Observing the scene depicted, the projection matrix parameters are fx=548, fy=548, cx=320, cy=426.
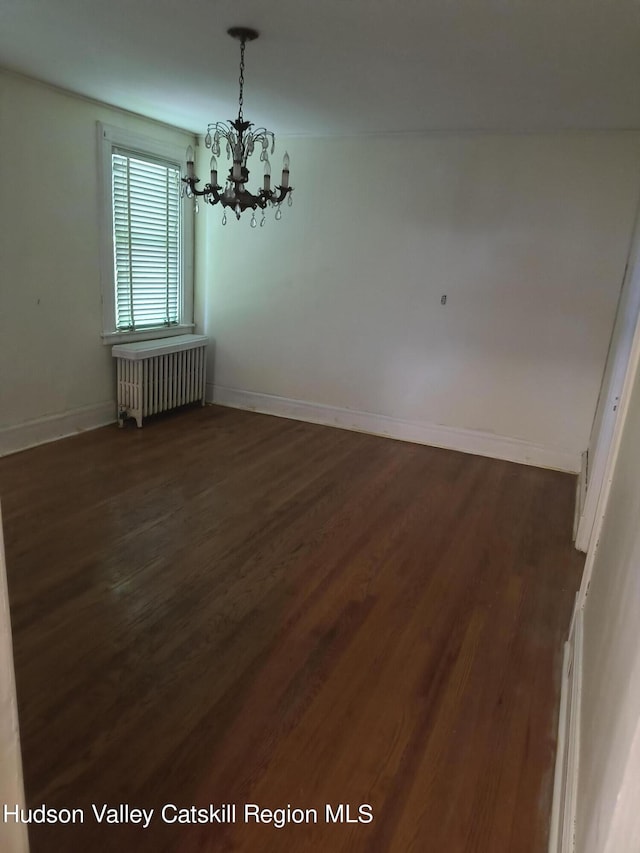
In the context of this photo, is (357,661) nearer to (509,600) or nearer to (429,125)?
(509,600)

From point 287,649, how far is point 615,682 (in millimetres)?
1289

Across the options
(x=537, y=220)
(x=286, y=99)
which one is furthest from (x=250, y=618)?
(x=537, y=220)

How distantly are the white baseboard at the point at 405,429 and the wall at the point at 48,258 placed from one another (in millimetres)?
1473

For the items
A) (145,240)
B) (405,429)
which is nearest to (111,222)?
(145,240)

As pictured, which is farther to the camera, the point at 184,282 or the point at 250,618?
the point at 184,282


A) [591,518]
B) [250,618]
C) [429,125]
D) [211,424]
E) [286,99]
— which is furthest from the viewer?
[211,424]

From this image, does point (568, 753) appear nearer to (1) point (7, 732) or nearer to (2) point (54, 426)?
(1) point (7, 732)


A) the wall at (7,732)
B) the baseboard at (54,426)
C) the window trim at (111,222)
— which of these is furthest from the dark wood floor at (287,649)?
the window trim at (111,222)

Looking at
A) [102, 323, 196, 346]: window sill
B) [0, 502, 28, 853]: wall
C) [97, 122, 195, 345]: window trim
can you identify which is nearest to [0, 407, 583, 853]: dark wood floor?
[0, 502, 28, 853]: wall

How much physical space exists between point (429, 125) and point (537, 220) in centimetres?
104

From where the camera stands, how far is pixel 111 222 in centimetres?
432

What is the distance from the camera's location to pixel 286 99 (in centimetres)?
353

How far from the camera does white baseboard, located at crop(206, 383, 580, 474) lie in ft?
14.2

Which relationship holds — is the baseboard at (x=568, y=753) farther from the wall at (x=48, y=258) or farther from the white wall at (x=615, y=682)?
the wall at (x=48, y=258)
